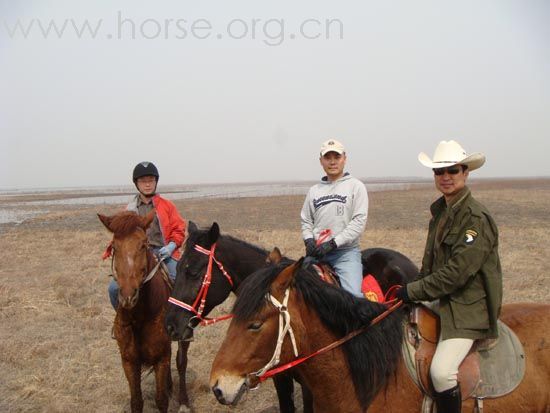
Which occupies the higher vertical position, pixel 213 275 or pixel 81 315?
pixel 213 275

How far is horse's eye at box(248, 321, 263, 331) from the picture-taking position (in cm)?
255

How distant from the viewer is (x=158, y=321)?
483 cm

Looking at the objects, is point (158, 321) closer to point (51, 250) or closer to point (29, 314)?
point (29, 314)

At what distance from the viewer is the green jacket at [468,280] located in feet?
9.50

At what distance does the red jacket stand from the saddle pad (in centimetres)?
379

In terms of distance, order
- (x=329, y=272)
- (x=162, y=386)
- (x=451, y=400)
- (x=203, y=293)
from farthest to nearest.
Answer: (x=162, y=386) → (x=329, y=272) → (x=203, y=293) → (x=451, y=400)

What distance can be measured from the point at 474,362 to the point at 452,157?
1.52m

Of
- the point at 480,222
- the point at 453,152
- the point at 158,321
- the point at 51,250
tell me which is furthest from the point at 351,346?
the point at 51,250

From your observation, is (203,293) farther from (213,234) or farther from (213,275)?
(213,234)

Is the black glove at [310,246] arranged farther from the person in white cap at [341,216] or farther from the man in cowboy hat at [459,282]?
the man in cowboy hat at [459,282]

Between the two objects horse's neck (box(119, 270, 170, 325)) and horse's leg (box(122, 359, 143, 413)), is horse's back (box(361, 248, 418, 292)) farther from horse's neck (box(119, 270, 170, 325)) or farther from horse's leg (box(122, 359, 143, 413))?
horse's leg (box(122, 359, 143, 413))

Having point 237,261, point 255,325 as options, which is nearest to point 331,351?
point 255,325

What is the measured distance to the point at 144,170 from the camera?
17.5 feet

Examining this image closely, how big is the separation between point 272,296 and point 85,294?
9843 mm
